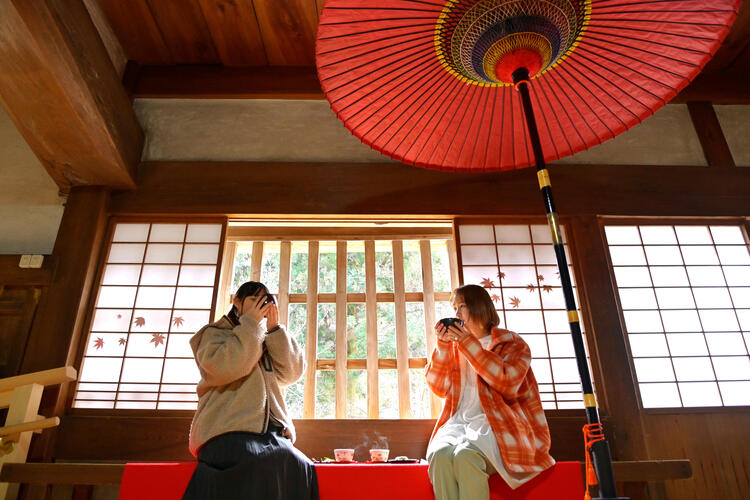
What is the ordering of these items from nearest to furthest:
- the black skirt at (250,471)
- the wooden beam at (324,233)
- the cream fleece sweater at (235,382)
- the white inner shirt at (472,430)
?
the black skirt at (250,471) → the white inner shirt at (472,430) → the cream fleece sweater at (235,382) → the wooden beam at (324,233)

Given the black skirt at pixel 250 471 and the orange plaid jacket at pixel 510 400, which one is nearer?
the black skirt at pixel 250 471

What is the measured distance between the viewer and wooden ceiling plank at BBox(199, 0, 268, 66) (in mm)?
3486

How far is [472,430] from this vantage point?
85.7 inches

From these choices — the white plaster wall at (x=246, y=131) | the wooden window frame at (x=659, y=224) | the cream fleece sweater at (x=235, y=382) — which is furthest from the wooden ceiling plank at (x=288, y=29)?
the wooden window frame at (x=659, y=224)

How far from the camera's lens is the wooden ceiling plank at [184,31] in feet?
11.4

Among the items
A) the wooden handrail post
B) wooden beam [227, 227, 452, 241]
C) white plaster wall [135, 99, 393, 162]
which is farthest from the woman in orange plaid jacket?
the wooden handrail post

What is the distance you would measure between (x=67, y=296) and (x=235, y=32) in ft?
6.84

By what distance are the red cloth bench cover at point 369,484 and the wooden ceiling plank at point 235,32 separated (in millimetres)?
2871

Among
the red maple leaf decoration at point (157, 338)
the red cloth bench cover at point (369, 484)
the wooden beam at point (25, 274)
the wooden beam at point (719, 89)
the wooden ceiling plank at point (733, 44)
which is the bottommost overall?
the red cloth bench cover at point (369, 484)

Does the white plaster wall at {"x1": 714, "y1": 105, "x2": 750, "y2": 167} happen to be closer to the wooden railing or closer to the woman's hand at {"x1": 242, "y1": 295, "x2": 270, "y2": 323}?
the woman's hand at {"x1": 242, "y1": 295, "x2": 270, "y2": 323}

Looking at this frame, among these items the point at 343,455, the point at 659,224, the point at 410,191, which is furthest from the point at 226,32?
the point at 659,224

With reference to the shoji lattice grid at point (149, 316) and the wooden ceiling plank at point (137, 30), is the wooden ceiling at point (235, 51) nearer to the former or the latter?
the wooden ceiling plank at point (137, 30)

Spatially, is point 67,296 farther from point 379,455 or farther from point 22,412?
point 379,455

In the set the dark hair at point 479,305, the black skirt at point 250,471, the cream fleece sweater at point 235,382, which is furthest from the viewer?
the dark hair at point 479,305
